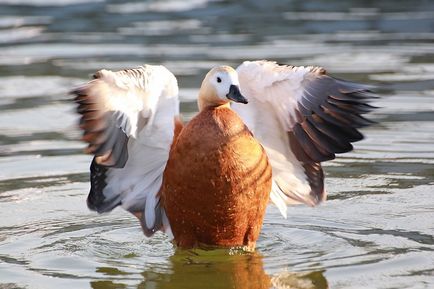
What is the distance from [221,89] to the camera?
7.46 meters

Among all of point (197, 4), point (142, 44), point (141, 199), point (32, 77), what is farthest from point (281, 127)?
point (197, 4)

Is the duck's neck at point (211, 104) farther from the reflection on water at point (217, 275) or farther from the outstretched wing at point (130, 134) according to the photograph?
the reflection on water at point (217, 275)

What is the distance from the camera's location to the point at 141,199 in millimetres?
8164

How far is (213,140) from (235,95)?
303 mm

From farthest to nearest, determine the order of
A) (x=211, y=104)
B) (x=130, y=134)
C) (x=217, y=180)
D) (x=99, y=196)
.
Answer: (x=99, y=196)
(x=211, y=104)
(x=130, y=134)
(x=217, y=180)

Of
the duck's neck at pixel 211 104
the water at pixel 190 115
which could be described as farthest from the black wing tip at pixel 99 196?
the duck's neck at pixel 211 104

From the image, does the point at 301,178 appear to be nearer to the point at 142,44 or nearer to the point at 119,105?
the point at 119,105

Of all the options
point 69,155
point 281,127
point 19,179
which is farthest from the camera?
point 69,155

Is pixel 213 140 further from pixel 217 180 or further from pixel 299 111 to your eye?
pixel 299 111

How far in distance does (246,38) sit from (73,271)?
8.03 m

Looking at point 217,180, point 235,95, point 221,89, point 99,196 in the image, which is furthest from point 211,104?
point 99,196

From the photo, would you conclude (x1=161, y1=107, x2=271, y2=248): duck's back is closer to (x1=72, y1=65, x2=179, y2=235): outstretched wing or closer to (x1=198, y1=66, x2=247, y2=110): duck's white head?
(x1=198, y1=66, x2=247, y2=110): duck's white head

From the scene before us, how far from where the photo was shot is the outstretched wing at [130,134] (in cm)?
732

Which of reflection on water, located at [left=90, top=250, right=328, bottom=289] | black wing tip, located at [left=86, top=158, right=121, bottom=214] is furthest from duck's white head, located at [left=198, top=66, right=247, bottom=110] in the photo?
reflection on water, located at [left=90, top=250, right=328, bottom=289]
